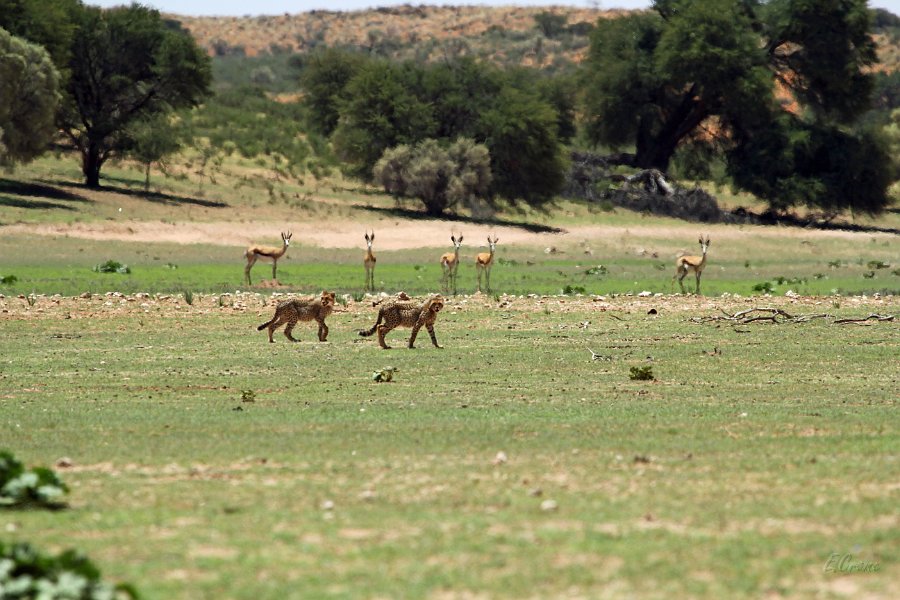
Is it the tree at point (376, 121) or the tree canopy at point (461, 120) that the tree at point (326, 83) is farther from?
the tree at point (376, 121)

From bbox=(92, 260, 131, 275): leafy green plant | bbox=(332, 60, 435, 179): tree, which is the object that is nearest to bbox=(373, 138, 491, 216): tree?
bbox=(332, 60, 435, 179): tree

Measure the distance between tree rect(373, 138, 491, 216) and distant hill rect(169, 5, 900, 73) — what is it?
67700 millimetres

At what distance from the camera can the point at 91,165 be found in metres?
56.7

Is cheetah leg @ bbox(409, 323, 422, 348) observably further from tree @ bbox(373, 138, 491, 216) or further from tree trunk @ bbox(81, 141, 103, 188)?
tree trunk @ bbox(81, 141, 103, 188)

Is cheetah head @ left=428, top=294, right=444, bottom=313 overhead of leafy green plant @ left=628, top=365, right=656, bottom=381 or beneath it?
overhead

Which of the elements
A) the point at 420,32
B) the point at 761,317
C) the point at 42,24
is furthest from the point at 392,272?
the point at 420,32

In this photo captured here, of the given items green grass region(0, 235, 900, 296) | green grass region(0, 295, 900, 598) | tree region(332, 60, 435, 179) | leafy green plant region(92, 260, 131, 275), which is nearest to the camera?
green grass region(0, 295, 900, 598)

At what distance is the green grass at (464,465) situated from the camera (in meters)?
7.93

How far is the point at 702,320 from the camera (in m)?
27.0

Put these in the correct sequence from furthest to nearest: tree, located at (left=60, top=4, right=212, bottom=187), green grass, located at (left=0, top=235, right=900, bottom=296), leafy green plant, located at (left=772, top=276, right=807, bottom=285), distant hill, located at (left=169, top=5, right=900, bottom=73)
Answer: distant hill, located at (left=169, top=5, right=900, bottom=73) → tree, located at (left=60, top=4, right=212, bottom=187) → leafy green plant, located at (left=772, top=276, right=807, bottom=285) → green grass, located at (left=0, top=235, right=900, bottom=296)

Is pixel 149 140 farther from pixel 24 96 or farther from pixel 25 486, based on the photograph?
pixel 25 486

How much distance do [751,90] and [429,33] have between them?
84.2 meters

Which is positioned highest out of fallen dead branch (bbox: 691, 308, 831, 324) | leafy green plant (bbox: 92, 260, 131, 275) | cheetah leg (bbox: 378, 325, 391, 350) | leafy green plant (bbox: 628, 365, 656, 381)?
fallen dead branch (bbox: 691, 308, 831, 324)

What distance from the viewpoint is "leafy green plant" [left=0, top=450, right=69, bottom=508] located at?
9344 mm
